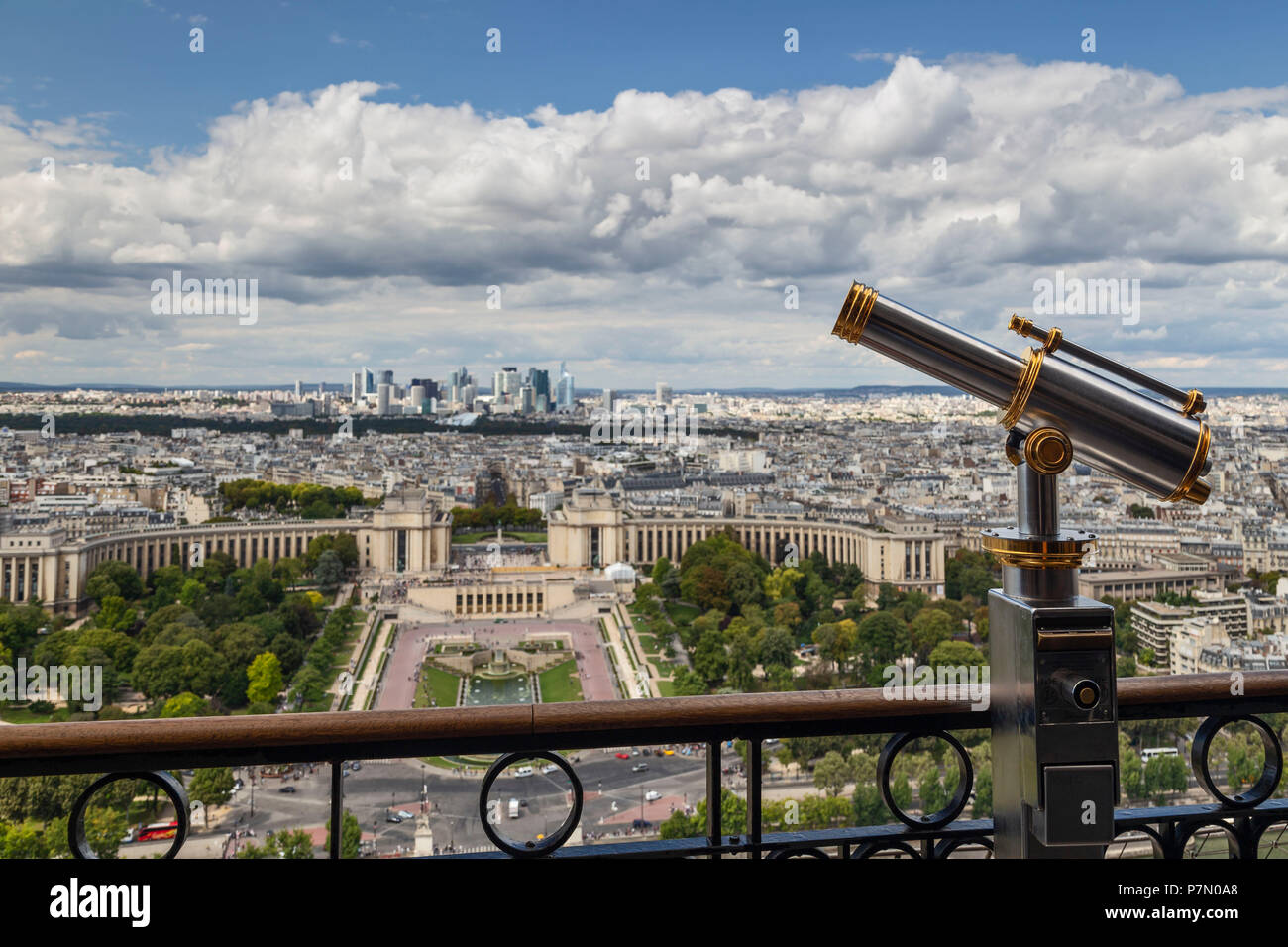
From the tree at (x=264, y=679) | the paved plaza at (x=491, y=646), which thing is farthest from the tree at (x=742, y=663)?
the tree at (x=264, y=679)

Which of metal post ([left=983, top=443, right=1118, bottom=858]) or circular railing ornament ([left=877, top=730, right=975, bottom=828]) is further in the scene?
circular railing ornament ([left=877, top=730, right=975, bottom=828])

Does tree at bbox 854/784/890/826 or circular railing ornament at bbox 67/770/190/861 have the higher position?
circular railing ornament at bbox 67/770/190/861

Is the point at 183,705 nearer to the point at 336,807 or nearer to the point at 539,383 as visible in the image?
the point at 336,807

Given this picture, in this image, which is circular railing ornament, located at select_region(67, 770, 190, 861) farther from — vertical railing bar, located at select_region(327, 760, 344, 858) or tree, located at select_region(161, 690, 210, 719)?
tree, located at select_region(161, 690, 210, 719)

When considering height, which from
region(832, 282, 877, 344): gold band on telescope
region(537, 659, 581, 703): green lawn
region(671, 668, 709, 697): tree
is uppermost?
region(832, 282, 877, 344): gold band on telescope

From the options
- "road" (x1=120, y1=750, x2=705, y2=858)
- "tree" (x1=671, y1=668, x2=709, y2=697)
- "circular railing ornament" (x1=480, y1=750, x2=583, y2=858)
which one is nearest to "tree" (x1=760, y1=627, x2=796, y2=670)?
"tree" (x1=671, y1=668, x2=709, y2=697)

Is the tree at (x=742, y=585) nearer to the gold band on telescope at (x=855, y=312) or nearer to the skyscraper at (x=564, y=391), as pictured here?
the skyscraper at (x=564, y=391)
